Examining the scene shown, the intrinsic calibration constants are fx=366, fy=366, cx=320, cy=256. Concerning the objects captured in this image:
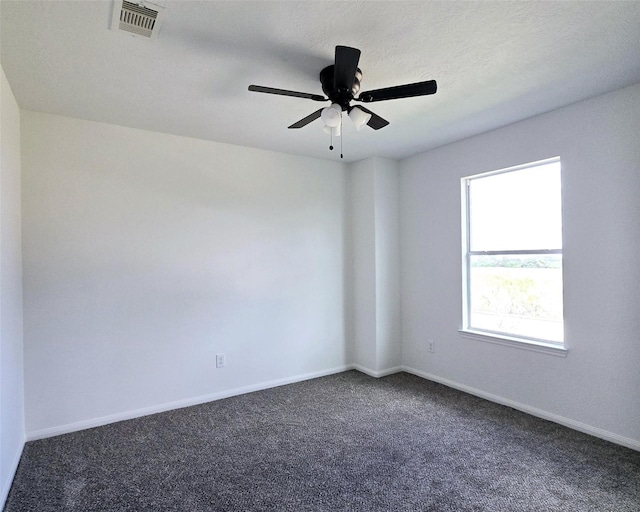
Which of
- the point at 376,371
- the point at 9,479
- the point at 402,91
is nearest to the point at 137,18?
the point at 402,91

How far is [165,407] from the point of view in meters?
3.28

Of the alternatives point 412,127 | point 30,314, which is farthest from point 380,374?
point 30,314

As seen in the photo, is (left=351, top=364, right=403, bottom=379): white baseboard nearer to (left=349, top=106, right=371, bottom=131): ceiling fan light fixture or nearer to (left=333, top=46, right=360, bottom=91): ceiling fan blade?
(left=349, top=106, right=371, bottom=131): ceiling fan light fixture

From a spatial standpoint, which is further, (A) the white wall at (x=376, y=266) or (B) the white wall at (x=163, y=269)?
(A) the white wall at (x=376, y=266)

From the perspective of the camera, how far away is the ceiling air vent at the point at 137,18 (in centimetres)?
169

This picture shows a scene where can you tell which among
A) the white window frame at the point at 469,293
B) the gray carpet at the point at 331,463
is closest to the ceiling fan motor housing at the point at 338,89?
the white window frame at the point at 469,293

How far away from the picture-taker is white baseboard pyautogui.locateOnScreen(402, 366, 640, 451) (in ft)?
8.38

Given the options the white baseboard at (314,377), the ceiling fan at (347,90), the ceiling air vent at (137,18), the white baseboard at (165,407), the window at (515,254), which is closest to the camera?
the ceiling air vent at (137,18)

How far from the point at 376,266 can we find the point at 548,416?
6.82 feet

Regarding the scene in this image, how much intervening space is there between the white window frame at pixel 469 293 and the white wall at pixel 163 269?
4.68 feet

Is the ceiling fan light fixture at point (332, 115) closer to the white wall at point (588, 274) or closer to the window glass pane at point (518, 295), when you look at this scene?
the white wall at point (588, 274)

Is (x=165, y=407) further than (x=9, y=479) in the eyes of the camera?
Yes

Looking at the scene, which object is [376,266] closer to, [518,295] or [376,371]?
[376,371]

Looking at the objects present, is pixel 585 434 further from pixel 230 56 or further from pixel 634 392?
pixel 230 56
